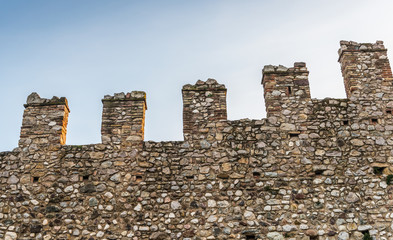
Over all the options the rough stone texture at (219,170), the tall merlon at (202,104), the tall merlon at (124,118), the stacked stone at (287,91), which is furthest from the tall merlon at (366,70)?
the tall merlon at (124,118)

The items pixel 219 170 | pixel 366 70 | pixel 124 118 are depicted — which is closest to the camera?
pixel 219 170

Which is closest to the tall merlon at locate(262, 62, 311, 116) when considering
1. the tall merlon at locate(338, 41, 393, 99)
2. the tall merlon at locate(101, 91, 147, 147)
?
the tall merlon at locate(338, 41, 393, 99)

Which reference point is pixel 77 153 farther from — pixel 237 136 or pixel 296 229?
pixel 296 229

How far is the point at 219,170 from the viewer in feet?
22.4

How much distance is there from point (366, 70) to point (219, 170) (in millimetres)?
3728

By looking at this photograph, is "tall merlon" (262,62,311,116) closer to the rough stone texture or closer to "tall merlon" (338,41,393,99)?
the rough stone texture

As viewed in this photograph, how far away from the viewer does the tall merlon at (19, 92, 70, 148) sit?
7.23m

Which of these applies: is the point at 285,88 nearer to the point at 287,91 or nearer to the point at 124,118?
the point at 287,91

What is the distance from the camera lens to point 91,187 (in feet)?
22.3

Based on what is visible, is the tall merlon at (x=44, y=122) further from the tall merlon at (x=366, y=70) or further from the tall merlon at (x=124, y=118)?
the tall merlon at (x=366, y=70)

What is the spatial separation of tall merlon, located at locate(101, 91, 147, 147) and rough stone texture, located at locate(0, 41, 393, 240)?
0.07 ft

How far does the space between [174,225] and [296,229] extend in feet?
7.01

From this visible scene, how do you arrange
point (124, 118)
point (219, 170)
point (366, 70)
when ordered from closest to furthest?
1. point (219, 170)
2. point (124, 118)
3. point (366, 70)

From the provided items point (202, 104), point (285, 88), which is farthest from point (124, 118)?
point (285, 88)
